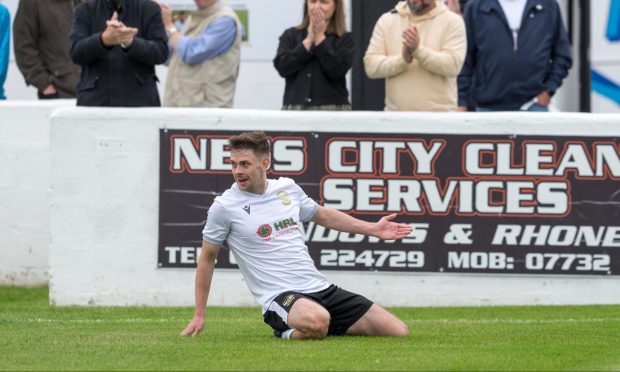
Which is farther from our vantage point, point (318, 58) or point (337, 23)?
point (337, 23)

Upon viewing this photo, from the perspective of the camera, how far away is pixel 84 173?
522 inches

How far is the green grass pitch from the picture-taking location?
8.81 meters

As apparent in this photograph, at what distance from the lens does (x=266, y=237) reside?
10.3 metres

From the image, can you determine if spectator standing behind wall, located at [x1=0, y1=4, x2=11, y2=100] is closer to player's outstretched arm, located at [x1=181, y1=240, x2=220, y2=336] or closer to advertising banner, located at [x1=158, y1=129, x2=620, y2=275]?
advertising banner, located at [x1=158, y1=129, x2=620, y2=275]

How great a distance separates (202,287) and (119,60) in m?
3.62

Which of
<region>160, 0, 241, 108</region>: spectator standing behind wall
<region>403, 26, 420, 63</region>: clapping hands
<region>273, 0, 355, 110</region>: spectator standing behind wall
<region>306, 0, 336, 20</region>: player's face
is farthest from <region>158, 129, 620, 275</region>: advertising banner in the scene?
<region>306, 0, 336, 20</region>: player's face

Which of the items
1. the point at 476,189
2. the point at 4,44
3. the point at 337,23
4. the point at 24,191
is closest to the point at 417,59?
the point at 337,23

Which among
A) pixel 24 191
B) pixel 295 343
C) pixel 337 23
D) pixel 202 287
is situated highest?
pixel 337 23

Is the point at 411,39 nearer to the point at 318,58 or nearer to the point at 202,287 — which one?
the point at 318,58

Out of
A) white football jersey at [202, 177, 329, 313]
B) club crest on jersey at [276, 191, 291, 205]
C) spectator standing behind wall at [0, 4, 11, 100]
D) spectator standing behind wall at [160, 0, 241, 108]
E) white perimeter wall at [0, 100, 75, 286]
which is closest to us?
white football jersey at [202, 177, 329, 313]

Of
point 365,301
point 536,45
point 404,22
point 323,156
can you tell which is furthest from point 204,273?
point 536,45

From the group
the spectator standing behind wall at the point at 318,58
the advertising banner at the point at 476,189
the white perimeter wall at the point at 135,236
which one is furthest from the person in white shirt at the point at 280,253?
the spectator standing behind wall at the point at 318,58

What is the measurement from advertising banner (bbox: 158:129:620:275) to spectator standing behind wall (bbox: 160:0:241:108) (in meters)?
0.96

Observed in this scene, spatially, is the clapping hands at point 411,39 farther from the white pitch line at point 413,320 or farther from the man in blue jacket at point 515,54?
the white pitch line at point 413,320
